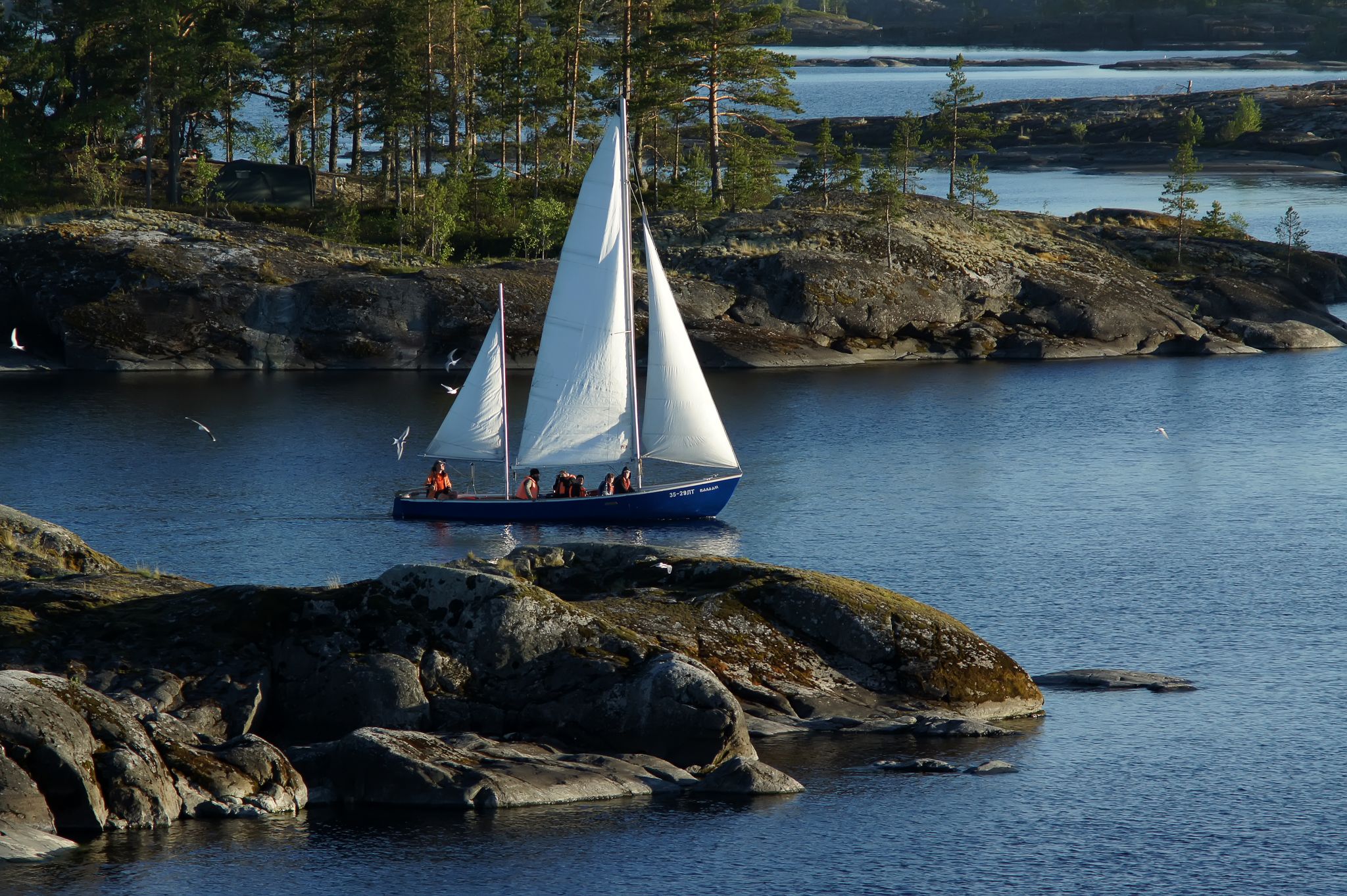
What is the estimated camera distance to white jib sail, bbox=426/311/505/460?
186 feet

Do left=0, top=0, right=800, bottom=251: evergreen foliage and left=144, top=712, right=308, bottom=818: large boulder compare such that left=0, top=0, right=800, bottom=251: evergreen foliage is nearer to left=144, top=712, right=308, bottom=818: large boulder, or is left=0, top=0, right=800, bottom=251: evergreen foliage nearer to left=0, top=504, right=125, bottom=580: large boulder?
left=0, top=504, right=125, bottom=580: large boulder

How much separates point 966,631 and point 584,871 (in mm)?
12508

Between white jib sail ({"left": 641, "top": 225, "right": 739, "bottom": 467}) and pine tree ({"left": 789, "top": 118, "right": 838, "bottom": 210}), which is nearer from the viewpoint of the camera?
white jib sail ({"left": 641, "top": 225, "right": 739, "bottom": 467})

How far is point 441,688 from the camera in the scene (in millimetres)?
28656

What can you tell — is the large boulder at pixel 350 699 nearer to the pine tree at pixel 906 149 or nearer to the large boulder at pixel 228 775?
the large boulder at pixel 228 775

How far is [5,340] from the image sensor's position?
285ft

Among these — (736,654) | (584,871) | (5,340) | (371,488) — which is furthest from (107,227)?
(584,871)

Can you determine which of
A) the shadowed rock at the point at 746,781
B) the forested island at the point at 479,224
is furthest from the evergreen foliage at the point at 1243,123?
the shadowed rock at the point at 746,781

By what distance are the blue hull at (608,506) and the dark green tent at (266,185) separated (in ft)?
160

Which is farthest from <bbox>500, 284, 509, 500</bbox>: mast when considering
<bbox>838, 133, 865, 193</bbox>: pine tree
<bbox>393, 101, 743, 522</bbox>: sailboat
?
<bbox>838, 133, 865, 193</bbox>: pine tree

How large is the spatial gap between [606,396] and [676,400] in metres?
2.57

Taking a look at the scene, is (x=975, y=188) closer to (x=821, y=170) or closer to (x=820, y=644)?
(x=821, y=170)

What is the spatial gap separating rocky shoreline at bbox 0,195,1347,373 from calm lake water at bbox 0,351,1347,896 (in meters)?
3.10

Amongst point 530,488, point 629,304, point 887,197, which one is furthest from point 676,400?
point 887,197
